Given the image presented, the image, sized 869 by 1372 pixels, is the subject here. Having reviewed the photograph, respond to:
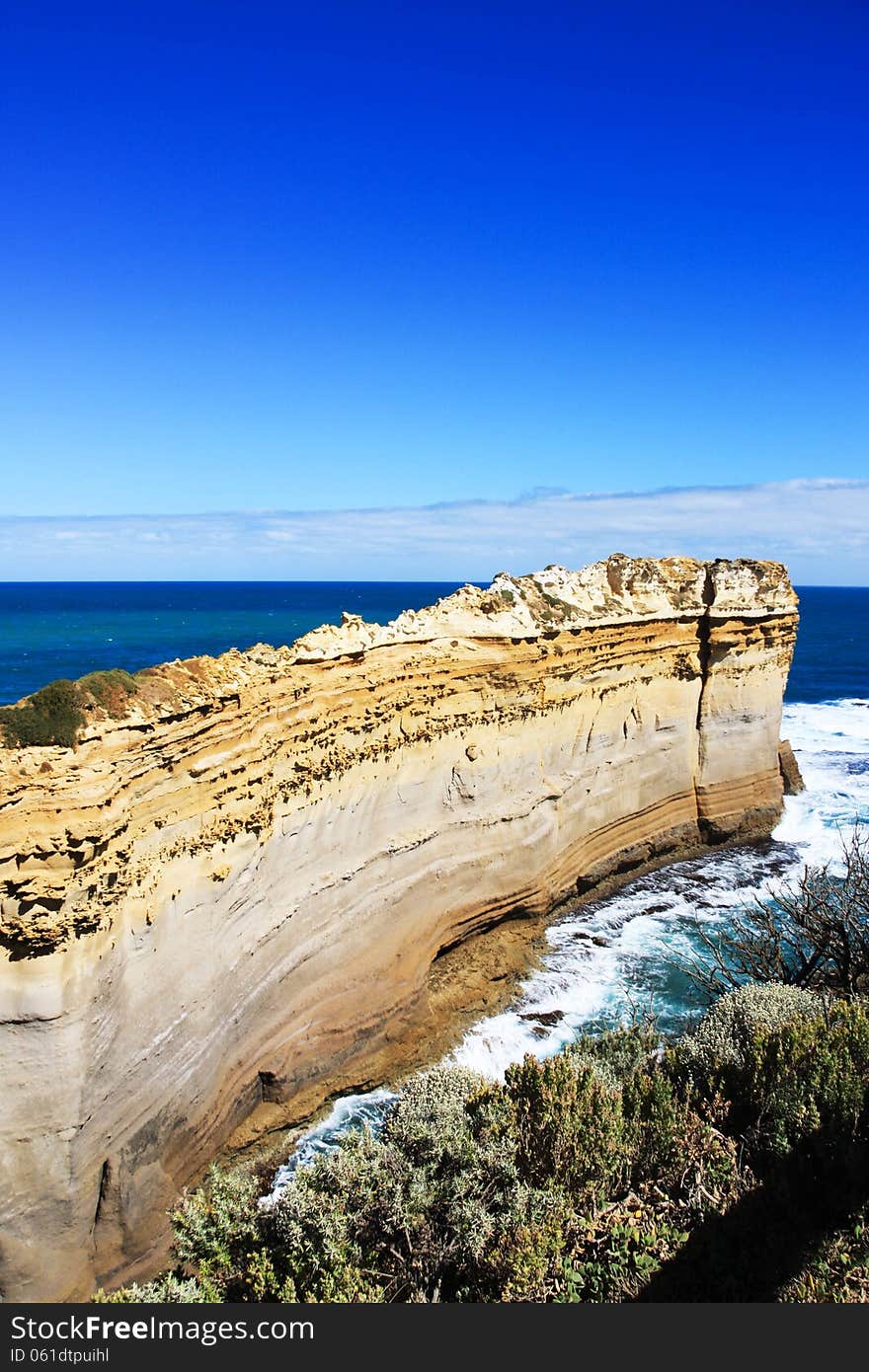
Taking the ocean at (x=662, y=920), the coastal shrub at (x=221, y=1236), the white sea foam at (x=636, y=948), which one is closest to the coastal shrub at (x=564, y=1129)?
the coastal shrub at (x=221, y=1236)

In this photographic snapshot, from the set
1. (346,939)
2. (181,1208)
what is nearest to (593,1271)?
(181,1208)

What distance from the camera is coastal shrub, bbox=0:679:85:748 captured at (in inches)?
386

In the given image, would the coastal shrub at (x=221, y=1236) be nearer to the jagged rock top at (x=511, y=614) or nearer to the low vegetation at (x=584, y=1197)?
the low vegetation at (x=584, y=1197)

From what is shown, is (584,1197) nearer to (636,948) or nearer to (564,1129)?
(564,1129)

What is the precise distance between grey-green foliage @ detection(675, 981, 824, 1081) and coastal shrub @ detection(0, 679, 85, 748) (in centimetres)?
868

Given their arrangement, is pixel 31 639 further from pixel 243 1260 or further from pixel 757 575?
pixel 243 1260

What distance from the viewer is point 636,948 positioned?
18.6m

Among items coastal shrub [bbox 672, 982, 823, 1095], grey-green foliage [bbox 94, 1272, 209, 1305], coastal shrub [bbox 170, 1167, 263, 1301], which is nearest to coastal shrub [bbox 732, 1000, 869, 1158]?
coastal shrub [bbox 672, 982, 823, 1095]

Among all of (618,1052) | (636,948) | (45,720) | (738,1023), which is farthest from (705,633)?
(45,720)

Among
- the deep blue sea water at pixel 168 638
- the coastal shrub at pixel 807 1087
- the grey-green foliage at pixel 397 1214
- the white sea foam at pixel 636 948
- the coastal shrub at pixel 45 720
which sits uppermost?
the coastal shrub at pixel 45 720

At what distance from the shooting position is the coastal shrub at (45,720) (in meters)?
9.80

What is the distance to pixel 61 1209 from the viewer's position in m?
9.69

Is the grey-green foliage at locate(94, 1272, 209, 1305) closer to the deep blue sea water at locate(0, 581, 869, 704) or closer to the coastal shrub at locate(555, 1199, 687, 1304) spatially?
the coastal shrub at locate(555, 1199, 687, 1304)

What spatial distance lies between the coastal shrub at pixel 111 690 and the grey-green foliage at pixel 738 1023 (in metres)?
8.44
